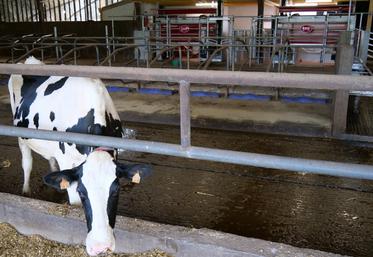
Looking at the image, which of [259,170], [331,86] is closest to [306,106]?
[259,170]

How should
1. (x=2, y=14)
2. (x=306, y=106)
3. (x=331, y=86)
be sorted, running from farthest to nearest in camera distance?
(x=2, y=14)
(x=306, y=106)
(x=331, y=86)

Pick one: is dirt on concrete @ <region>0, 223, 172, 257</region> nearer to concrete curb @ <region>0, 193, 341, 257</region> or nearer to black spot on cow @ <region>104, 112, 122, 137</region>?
concrete curb @ <region>0, 193, 341, 257</region>

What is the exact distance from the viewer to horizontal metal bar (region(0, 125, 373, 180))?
1805mm

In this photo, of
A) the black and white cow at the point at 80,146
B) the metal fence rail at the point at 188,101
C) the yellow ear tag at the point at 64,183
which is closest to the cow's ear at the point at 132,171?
the black and white cow at the point at 80,146

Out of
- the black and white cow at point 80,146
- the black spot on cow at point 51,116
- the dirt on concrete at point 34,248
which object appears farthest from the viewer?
the black spot on cow at point 51,116

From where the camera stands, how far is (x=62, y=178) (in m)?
2.27

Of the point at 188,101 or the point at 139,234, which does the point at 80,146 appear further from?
the point at 188,101

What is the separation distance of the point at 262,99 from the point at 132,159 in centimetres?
334

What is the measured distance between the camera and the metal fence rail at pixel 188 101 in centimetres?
178

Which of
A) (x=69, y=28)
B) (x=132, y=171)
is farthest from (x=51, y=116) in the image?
(x=69, y=28)

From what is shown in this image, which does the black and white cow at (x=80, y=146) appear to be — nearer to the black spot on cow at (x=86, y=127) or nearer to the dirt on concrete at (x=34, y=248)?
the black spot on cow at (x=86, y=127)

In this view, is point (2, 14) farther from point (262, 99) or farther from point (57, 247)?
point (57, 247)

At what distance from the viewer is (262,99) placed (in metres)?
7.21

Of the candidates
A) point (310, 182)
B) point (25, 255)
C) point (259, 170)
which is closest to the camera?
point (25, 255)
